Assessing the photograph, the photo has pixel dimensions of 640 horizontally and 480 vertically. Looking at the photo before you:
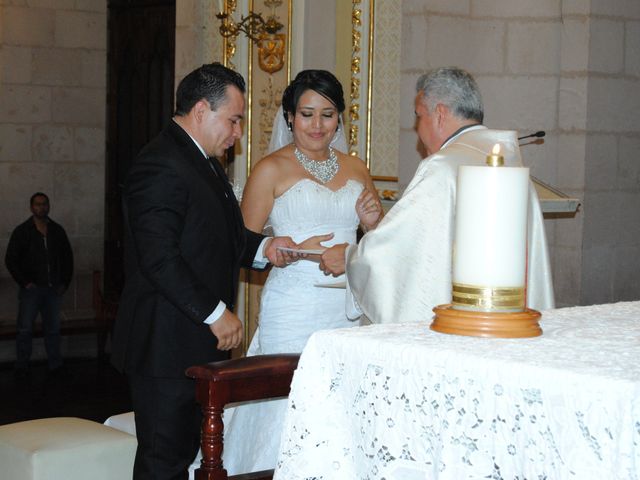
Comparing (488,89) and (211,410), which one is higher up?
(488,89)

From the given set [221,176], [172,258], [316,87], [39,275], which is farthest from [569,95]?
[39,275]

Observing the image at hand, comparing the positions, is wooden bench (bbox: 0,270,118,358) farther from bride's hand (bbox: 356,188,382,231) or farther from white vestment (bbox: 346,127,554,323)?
white vestment (bbox: 346,127,554,323)

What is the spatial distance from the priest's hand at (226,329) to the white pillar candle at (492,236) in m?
1.73

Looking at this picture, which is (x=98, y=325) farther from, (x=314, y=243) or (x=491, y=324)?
(x=491, y=324)

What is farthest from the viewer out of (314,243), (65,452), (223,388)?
(314,243)

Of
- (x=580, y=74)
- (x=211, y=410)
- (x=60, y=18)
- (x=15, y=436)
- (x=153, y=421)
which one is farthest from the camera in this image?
(x=60, y=18)

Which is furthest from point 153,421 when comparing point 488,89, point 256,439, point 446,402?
point 488,89

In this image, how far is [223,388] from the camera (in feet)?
9.73

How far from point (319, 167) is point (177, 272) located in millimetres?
1462

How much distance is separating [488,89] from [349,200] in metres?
1.70

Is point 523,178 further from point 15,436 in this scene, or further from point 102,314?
point 102,314

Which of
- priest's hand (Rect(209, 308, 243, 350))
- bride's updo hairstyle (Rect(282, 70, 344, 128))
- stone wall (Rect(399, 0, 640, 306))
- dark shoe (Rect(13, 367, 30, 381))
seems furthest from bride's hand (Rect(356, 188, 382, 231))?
dark shoe (Rect(13, 367, 30, 381))

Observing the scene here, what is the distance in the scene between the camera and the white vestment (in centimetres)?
331

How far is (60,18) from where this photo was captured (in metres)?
10.6
